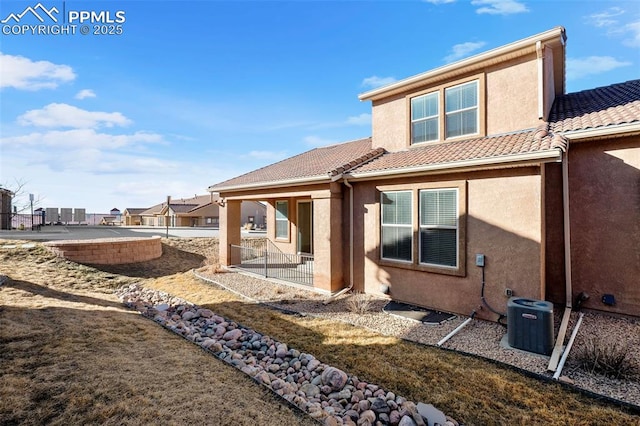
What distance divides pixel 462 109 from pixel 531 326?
5.53 meters

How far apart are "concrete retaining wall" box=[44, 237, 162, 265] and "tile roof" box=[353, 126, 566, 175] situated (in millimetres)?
12912

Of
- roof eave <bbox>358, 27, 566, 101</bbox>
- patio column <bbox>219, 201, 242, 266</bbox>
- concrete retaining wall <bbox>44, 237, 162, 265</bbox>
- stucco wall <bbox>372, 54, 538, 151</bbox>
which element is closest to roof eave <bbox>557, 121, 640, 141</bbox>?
stucco wall <bbox>372, 54, 538, 151</bbox>

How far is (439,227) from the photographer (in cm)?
717

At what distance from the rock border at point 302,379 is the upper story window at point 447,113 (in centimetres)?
671

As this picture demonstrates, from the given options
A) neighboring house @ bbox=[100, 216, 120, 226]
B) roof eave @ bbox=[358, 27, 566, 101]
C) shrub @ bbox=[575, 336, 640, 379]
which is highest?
roof eave @ bbox=[358, 27, 566, 101]

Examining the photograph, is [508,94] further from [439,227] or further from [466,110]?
[439,227]

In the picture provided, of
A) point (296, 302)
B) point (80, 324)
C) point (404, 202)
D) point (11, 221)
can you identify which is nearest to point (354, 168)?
point (404, 202)

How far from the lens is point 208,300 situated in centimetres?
875

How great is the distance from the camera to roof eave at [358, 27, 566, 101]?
6.66 m

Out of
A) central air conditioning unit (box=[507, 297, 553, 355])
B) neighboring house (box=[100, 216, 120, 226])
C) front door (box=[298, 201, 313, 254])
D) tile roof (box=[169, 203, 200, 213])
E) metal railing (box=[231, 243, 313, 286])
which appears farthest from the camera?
neighboring house (box=[100, 216, 120, 226])

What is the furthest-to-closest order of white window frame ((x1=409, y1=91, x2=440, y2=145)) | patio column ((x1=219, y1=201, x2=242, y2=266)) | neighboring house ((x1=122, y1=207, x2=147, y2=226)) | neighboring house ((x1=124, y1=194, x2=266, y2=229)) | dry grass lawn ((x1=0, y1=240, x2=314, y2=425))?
neighboring house ((x1=122, y1=207, x2=147, y2=226)) < neighboring house ((x1=124, y1=194, x2=266, y2=229)) < patio column ((x1=219, y1=201, x2=242, y2=266)) < white window frame ((x1=409, y1=91, x2=440, y2=145)) < dry grass lawn ((x1=0, y1=240, x2=314, y2=425))

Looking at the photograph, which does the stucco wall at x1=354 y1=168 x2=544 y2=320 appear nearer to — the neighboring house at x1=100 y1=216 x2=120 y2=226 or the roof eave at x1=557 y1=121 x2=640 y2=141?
the roof eave at x1=557 y1=121 x2=640 y2=141

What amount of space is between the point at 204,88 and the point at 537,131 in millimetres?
12748

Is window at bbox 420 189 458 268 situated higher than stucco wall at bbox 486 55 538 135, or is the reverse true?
stucco wall at bbox 486 55 538 135
